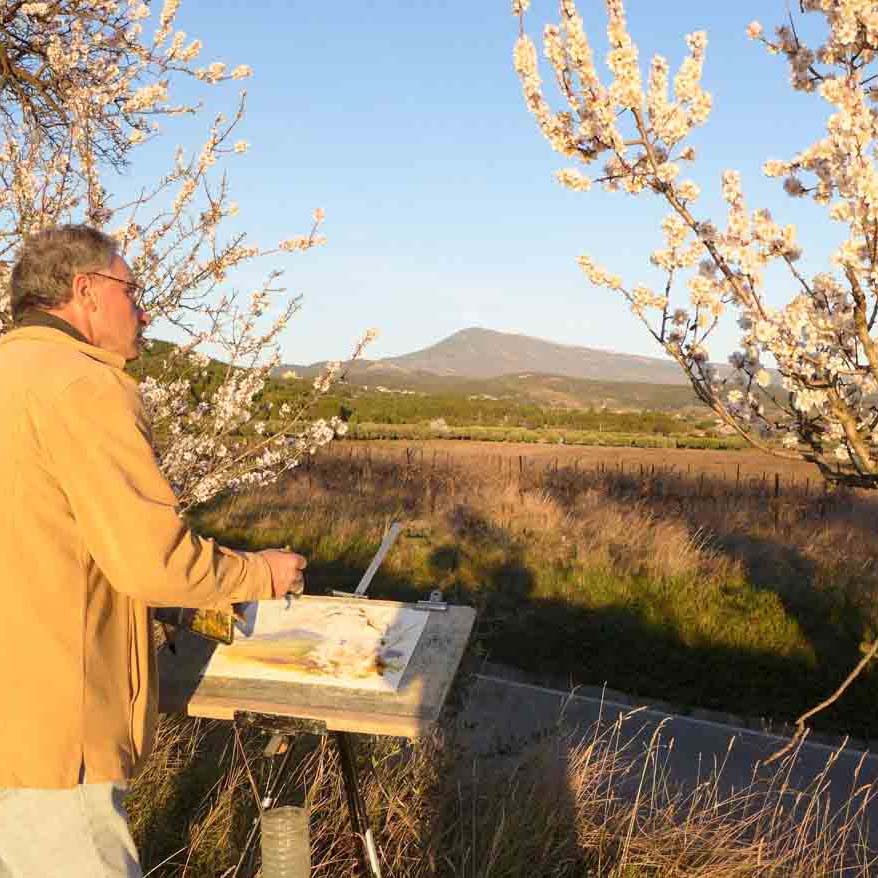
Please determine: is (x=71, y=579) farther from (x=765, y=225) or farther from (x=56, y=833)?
(x=765, y=225)

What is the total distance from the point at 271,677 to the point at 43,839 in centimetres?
114

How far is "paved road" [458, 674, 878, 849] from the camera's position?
7.21 m

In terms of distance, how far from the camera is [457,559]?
13.6 meters

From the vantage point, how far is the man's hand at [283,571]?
8.63ft

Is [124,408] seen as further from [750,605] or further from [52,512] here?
[750,605]

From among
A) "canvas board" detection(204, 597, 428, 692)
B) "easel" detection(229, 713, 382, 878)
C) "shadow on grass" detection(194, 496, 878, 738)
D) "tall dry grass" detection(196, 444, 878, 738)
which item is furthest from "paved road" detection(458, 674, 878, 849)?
"easel" detection(229, 713, 382, 878)

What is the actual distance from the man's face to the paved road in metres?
4.90

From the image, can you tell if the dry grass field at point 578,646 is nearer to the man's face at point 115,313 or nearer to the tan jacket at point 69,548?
the tan jacket at point 69,548

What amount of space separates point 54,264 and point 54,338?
0.22 metres

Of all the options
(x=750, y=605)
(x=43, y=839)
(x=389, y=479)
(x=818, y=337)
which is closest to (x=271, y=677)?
(x=43, y=839)

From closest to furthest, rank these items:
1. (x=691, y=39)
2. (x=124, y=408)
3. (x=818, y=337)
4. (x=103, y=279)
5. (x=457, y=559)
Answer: (x=124, y=408) < (x=103, y=279) < (x=691, y=39) < (x=818, y=337) < (x=457, y=559)

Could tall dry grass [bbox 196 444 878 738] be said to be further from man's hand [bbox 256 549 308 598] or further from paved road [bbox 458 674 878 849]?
man's hand [bbox 256 549 308 598]

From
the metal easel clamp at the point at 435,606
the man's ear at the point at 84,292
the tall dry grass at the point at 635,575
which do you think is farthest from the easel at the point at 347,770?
the tall dry grass at the point at 635,575

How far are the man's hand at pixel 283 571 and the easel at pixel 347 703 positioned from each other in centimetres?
59
